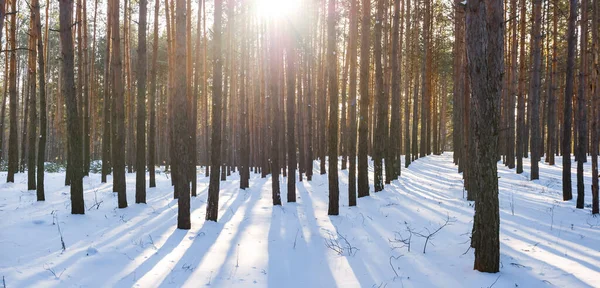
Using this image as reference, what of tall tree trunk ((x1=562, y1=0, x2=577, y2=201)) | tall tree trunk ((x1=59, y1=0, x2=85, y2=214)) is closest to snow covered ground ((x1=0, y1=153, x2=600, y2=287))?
tall tree trunk ((x1=59, y1=0, x2=85, y2=214))

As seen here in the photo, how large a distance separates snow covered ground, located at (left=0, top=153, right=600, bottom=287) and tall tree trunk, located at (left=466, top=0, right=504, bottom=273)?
0.51 meters

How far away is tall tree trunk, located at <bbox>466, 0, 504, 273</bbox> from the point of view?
14.5 feet

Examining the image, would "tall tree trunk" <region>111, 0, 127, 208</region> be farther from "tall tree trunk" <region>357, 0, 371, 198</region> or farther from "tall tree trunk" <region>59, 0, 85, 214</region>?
"tall tree trunk" <region>357, 0, 371, 198</region>

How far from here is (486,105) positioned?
4395mm

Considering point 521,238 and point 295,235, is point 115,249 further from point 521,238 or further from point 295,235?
point 521,238

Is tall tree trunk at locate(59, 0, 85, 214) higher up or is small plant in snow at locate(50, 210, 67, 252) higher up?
tall tree trunk at locate(59, 0, 85, 214)

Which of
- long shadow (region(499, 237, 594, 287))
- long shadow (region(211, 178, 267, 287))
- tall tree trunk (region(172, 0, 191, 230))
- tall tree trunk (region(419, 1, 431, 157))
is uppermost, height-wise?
tall tree trunk (region(419, 1, 431, 157))

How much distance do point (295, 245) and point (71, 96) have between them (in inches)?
234

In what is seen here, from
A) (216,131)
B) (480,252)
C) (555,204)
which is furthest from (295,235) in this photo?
(555,204)

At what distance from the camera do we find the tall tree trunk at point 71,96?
8.12m

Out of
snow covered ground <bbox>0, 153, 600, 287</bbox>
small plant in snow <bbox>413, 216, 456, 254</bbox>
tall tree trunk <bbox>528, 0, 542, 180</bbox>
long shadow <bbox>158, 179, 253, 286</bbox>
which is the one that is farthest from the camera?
tall tree trunk <bbox>528, 0, 542, 180</bbox>

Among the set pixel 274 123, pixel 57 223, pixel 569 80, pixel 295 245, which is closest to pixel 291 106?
pixel 274 123

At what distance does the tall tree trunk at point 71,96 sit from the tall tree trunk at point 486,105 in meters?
7.77

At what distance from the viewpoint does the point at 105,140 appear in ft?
44.4
